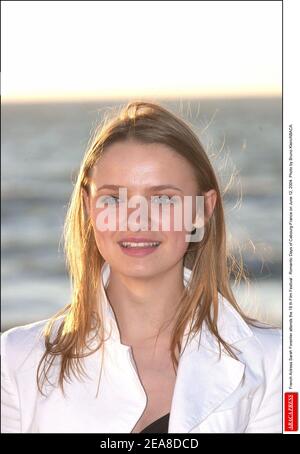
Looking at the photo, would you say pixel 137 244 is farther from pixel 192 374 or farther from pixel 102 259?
pixel 192 374

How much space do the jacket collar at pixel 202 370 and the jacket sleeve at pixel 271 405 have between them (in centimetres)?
7

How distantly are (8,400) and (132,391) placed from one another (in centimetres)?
26

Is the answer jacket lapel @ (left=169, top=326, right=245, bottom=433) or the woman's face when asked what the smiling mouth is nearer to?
the woman's face

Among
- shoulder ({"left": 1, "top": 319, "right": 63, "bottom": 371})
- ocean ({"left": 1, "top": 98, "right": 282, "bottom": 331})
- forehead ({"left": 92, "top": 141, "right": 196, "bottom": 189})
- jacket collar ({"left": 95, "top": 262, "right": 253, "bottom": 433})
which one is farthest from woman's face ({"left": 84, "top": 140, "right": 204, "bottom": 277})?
ocean ({"left": 1, "top": 98, "right": 282, "bottom": 331})

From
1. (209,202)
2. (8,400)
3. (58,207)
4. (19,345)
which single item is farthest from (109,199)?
Result: (58,207)

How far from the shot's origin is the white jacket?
166 cm

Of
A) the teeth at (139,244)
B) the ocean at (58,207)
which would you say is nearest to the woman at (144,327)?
the teeth at (139,244)

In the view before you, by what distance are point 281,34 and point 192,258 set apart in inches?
20.6

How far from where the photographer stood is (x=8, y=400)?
1679 mm

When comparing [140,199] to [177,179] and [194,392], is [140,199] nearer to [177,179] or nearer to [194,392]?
[177,179]

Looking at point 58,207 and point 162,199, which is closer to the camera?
point 162,199

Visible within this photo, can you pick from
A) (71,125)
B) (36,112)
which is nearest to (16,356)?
(36,112)

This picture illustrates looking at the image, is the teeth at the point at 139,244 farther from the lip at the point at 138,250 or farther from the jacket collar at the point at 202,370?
the jacket collar at the point at 202,370

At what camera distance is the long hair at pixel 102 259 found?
1656 mm
